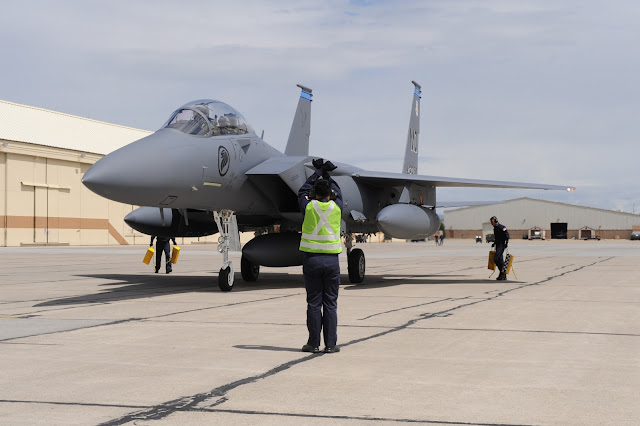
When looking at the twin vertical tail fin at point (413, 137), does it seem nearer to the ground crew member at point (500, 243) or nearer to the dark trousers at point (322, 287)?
the ground crew member at point (500, 243)

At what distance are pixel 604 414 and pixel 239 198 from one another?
1020 centimetres

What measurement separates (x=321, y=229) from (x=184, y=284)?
9.28m

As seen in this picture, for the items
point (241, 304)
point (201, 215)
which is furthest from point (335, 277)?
point (201, 215)

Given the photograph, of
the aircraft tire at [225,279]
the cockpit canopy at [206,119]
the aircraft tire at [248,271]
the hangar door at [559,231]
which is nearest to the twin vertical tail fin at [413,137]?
the aircraft tire at [248,271]

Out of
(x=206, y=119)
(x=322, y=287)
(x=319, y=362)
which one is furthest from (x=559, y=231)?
(x=319, y=362)

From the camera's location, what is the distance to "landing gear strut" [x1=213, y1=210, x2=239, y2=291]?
1384 cm

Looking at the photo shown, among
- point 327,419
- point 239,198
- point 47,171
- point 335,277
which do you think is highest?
point 47,171

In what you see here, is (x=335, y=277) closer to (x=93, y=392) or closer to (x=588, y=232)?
(x=93, y=392)

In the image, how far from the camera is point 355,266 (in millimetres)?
16609

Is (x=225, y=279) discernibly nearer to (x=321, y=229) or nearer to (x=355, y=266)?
(x=355, y=266)

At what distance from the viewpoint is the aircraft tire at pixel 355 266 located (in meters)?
16.6

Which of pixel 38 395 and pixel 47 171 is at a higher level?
pixel 47 171

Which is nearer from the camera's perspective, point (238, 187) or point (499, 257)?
point (238, 187)

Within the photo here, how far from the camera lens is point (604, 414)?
4695mm
